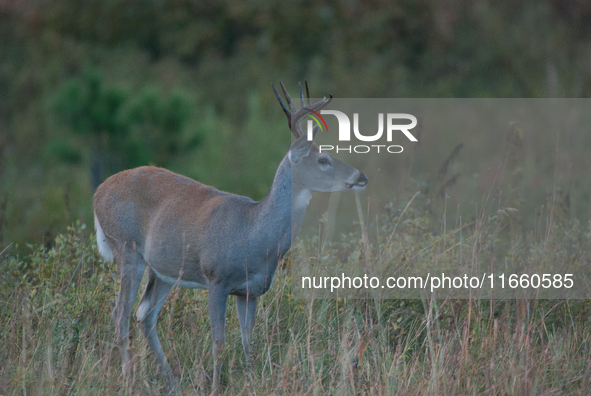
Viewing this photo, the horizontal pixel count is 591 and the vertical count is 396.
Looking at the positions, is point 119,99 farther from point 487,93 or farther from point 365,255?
point 487,93

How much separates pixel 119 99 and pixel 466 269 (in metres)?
5.85

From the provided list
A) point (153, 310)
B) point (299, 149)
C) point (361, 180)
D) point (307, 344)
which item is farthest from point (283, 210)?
point (153, 310)

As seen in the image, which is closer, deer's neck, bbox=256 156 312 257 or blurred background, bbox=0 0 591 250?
deer's neck, bbox=256 156 312 257

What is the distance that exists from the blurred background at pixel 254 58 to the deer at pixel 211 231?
20.0 feet

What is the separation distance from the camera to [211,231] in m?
3.93

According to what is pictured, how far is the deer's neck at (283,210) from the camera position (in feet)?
12.9

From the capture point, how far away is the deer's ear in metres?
3.90

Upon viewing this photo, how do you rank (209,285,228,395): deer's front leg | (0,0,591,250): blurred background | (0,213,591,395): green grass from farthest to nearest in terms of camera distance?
1. (0,0,591,250): blurred background
2. (209,285,228,395): deer's front leg
3. (0,213,591,395): green grass

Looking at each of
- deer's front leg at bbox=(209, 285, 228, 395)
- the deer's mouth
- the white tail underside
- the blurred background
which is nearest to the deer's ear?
the deer's mouth

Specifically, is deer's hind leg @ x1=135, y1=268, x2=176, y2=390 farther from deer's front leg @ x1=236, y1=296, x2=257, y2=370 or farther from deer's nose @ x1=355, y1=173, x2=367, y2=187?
deer's nose @ x1=355, y1=173, x2=367, y2=187

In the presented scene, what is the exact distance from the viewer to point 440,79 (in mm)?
14297

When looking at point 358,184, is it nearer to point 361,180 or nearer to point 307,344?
point 361,180

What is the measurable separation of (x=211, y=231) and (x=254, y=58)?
11639 millimetres

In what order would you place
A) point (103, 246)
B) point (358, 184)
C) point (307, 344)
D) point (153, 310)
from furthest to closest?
point (103, 246) → point (153, 310) → point (358, 184) → point (307, 344)
